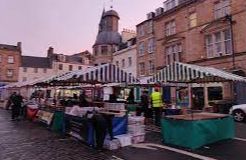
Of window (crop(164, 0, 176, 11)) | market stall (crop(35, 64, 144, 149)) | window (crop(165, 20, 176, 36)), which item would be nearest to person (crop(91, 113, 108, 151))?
market stall (crop(35, 64, 144, 149))

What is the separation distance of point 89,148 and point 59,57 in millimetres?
63771

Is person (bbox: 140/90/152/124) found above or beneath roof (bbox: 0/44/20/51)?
beneath

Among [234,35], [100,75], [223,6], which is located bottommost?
[100,75]

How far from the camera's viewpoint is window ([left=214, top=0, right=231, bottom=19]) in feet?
84.6

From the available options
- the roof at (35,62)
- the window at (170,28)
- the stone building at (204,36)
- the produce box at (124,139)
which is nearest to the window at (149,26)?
the stone building at (204,36)

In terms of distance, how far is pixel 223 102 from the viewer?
2180cm

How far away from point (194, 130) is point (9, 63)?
60.3 metres

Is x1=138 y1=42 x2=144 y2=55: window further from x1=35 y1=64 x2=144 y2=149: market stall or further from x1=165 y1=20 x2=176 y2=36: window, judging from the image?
x1=35 y1=64 x2=144 y2=149: market stall

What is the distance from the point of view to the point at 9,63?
6300cm

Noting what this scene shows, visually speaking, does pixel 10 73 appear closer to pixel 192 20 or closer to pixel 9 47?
pixel 9 47

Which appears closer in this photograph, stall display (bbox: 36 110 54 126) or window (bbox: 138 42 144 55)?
stall display (bbox: 36 110 54 126)

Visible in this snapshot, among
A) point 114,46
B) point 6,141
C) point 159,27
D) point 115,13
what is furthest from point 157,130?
point 115,13

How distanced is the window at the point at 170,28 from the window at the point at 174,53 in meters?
1.66

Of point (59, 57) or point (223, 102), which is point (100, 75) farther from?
point (59, 57)
